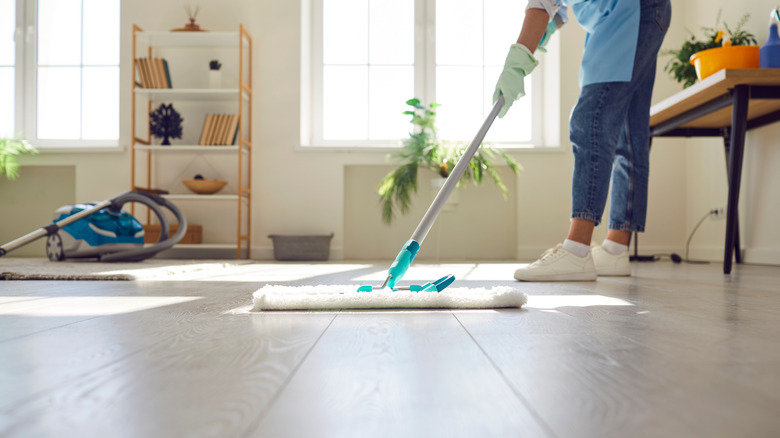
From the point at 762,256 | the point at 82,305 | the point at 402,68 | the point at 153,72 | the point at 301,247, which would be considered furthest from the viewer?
the point at 402,68

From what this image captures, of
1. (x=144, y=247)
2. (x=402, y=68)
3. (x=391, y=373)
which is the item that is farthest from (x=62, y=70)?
(x=391, y=373)

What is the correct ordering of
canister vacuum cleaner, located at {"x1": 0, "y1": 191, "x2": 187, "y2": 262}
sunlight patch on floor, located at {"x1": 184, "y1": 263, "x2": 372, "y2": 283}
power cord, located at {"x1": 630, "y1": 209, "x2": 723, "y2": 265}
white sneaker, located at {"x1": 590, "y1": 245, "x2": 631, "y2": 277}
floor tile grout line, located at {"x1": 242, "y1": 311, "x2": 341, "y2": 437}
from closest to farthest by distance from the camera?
1. floor tile grout line, located at {"x1": 242, "y1": 311, "x2": 341, "y2": 437}
2. sunlight patch on floor, located at {"x1": 184, "y1": 263, "x2": 372, "y2": 283}
3. white sneaker, located at {"x1": 590, "y1": 245, "x2": 631, "y2": 277}
4. canister vacuum cleaner, located at {"x1": 0, "y1": 191, "x2": 187, "y2": 262}
5. power cord, located at {"x1": 630, "y1": 209, "x2": 723, "y2": 265}

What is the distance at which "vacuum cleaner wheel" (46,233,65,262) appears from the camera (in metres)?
3.08

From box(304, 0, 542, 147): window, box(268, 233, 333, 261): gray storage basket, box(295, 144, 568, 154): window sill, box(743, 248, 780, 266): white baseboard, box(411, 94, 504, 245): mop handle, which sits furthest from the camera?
box(304, 0, 542, 147): window

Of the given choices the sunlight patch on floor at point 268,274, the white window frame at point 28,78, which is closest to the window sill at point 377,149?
the white window frame at point 28,78

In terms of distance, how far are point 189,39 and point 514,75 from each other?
2.92 m

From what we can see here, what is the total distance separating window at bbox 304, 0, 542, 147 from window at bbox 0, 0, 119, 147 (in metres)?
1.45

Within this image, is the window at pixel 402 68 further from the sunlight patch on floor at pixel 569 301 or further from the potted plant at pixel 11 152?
the sunlight patch on floor at pixel 569 301

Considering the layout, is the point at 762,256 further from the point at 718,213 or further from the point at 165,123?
the point at 165,123

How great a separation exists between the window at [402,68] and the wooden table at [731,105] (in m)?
1.59

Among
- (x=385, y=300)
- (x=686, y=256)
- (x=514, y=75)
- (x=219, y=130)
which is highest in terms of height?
(x=219, y=130)

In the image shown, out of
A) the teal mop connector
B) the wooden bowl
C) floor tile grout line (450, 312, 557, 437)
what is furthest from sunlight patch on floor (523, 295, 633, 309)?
the wooden bowl

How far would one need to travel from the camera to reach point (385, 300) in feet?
3.25

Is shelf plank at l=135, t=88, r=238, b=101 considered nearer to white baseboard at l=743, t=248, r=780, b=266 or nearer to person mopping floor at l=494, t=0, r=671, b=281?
person mopping floor at l=494, t=0, r=671, b=281
